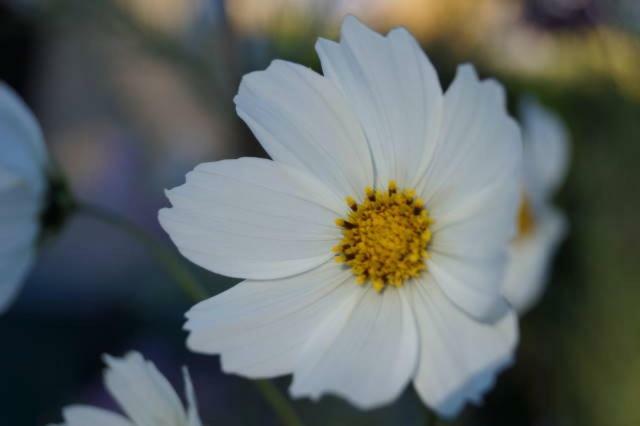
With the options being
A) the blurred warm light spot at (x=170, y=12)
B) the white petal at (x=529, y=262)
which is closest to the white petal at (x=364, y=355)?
the white petal at (x=529, y=262)

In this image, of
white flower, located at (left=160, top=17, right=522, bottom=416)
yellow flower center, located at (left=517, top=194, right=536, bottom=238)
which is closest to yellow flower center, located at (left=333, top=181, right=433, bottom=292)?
white flower, located at (left=160, top=17, right=522, bottom=416)

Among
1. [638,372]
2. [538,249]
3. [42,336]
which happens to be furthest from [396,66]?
[42,336]

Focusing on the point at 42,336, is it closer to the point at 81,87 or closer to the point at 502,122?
the point at 81,87

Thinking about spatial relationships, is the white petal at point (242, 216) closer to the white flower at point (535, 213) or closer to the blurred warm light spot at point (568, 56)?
the white flower at point (535, 213)

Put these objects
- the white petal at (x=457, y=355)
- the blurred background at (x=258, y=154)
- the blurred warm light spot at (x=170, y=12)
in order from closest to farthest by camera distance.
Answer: the white petal at (x=457, y=355) < the blurred background at (x=258, y=154) < the blurred warm light spot at (x=170, y=12)

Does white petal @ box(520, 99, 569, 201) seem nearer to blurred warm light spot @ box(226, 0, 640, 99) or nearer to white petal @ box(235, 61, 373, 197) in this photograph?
blurred warm light spot @ box(226, 0, 640, 99)

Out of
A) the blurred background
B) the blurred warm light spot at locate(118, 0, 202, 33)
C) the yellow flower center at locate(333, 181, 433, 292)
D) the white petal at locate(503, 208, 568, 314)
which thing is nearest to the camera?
the yellow flower center at locate(333, 181, 433, 292)
